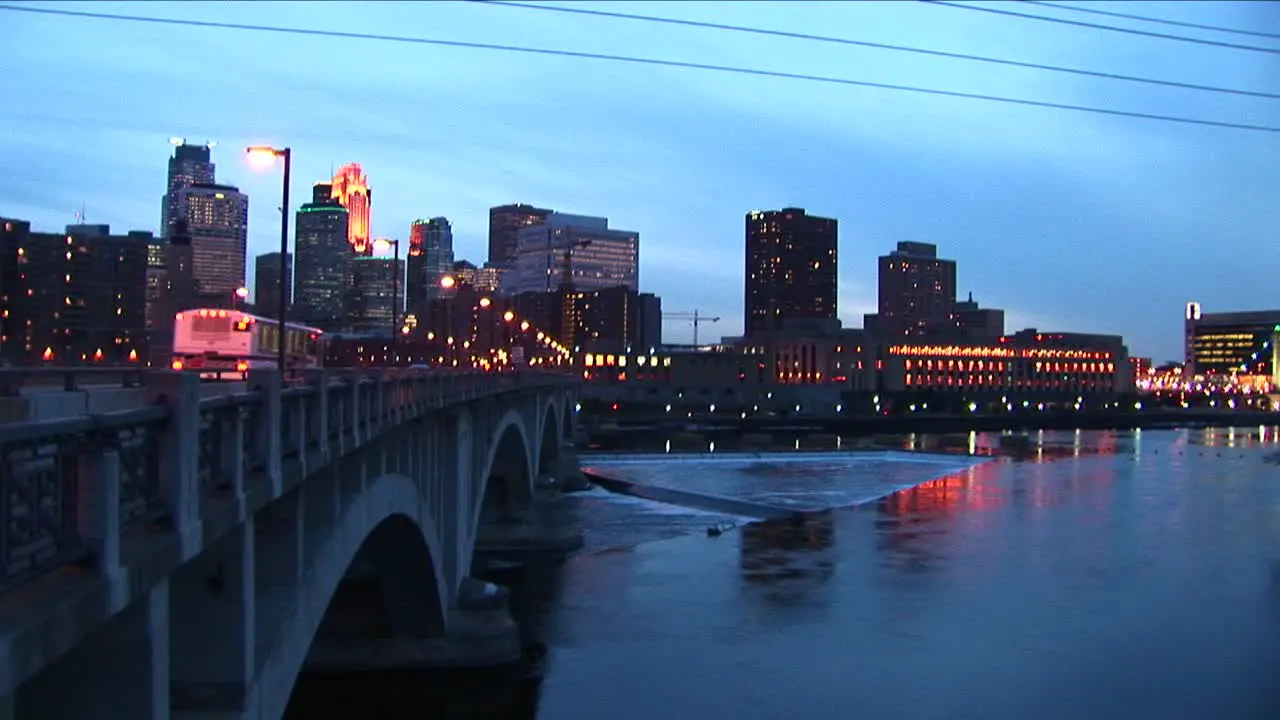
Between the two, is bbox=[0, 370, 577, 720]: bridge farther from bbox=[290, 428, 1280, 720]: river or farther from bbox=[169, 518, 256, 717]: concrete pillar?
bbox=[290, 428, 1280, 720]: river

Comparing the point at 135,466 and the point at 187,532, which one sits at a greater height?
the point at 135,466

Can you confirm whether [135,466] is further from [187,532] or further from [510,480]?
[510,480]

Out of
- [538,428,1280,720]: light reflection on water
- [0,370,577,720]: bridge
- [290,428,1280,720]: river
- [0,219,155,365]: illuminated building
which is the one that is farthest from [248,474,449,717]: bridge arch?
[0,219,155,365]: illuminated building

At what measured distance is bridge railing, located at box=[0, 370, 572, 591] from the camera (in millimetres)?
6230

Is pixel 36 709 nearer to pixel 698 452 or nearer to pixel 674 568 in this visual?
pixel 674 568

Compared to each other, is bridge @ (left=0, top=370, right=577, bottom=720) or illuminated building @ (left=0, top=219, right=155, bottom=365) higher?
illuminated building @ (left=0, top=219, right=155, bottom=365)

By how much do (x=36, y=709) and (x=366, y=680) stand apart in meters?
22.9

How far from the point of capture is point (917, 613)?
39719mm

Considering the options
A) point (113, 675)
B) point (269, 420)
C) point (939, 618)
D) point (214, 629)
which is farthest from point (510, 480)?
point (113, 675)

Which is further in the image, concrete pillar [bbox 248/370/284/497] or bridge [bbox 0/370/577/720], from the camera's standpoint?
concrete pillar [bbox 248/370/284/497]

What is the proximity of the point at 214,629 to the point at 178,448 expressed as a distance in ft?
10.9

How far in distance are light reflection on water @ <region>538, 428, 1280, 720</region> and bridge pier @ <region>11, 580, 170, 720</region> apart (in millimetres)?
20810

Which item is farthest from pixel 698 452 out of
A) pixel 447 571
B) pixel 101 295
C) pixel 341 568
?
pixel 341 568

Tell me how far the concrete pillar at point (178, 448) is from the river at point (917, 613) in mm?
20767
